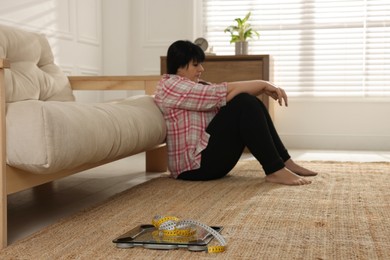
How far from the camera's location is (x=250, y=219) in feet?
6.18

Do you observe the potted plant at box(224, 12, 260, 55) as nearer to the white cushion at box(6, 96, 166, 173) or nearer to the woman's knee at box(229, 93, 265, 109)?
the woman's knee at box(229, 93, 265, 109)

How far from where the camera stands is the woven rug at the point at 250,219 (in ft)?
4.96

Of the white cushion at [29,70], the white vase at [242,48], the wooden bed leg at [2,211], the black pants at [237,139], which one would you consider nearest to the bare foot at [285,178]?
the black pants at [237,139]

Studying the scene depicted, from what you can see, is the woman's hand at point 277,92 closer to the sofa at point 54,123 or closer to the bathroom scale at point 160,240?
the sofa at point 54,123

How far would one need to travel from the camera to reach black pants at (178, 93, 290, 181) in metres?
2.57

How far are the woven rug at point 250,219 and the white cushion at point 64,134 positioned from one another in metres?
0.19

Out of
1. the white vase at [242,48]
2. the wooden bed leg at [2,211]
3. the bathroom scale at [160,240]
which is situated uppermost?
the white vase at [242,48]

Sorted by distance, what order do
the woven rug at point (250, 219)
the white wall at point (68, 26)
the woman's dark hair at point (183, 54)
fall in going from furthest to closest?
the white wall at point (68, 26)
the woman's dark hair at point (183, 54)
the woven rug at point (250, 219)

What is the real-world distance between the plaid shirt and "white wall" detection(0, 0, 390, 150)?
1.83 metres

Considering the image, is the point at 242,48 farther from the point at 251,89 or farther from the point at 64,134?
the point at 64,134

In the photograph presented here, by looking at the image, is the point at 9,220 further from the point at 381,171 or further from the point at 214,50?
the point at 214,50

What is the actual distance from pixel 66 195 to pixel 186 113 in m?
0.64

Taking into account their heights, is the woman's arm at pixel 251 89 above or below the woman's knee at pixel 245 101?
above

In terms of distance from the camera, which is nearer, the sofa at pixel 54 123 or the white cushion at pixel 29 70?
the sofa at pixel 54 123
